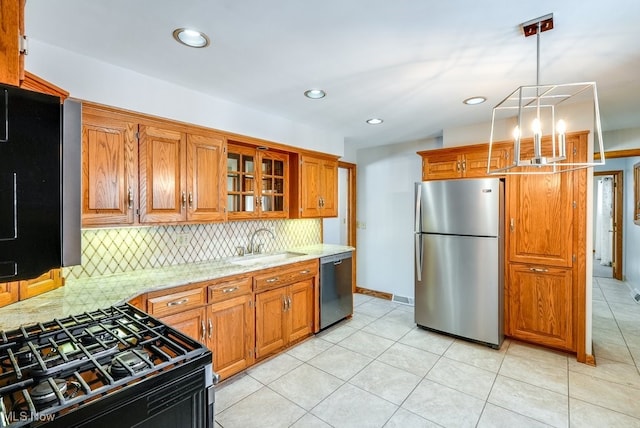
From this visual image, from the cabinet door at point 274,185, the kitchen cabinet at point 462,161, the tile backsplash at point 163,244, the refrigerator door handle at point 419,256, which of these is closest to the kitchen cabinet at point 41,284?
the tile backsplash at point 163,244

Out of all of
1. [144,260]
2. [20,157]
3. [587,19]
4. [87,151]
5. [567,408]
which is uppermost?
[587,19]

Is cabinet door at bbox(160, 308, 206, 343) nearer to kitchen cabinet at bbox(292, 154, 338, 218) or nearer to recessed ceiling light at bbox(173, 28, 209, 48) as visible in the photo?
kitchen cabinet at bbox(292, 154, 338, 218)

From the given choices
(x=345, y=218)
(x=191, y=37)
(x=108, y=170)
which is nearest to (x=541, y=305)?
(x=345, y=218)

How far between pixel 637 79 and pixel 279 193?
3.19 meters

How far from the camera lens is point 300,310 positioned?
313cm

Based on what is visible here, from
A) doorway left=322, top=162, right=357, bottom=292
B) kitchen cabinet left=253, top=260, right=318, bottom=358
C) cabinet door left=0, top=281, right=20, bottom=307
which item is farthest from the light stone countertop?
doorway left=322, top=162, right=357, bottom=292

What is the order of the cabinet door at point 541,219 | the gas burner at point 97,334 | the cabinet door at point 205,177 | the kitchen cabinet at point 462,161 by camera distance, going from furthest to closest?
the kitchen cabinet at point 462,161 < the cabinet door at point 541,219 < the cabinet door at point 205,177 < the gas burner at point 97,334

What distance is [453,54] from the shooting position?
195 cm

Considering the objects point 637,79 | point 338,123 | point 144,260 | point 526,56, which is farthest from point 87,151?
point 637,79

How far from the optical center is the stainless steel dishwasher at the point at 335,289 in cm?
336

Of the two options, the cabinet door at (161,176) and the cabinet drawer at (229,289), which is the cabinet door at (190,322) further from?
the cabinet door at (161,176)

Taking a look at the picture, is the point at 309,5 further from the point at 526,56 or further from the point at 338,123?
the point at 338,123

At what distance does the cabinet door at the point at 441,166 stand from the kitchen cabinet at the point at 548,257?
0.56m

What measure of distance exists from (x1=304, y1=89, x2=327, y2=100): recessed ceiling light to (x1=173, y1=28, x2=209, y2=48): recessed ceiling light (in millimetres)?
961
